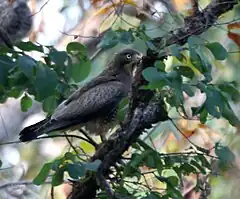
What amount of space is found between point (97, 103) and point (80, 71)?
3.12ft

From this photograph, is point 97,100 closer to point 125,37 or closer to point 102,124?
point 102,124

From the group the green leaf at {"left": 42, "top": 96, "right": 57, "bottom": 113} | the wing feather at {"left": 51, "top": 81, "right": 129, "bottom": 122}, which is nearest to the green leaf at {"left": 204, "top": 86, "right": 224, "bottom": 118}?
the green leaf at {"left": 42, "top": 96, "right": 57, "bottom": 113}

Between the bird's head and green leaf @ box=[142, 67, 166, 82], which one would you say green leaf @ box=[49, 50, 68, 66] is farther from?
the bird's head

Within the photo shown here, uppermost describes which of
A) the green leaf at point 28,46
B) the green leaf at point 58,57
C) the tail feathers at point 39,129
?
the green leaf at point 28,46

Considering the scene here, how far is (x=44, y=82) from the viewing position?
2318mm

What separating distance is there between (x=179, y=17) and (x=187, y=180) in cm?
202

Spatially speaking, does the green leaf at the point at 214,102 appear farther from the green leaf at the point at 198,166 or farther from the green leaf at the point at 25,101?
the green leaf at the point at 25,101

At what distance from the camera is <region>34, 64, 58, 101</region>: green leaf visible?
230cm

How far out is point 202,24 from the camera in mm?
2580

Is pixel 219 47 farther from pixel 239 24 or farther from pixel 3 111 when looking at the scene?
pixel 3 111

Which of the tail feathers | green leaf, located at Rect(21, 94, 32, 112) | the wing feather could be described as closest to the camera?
green leaf, located at Rect(21, 94, 32, 112)

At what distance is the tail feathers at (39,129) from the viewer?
10.2ft

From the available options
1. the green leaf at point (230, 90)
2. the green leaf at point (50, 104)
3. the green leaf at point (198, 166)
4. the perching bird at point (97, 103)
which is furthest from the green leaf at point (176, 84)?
the perching bird at point (97, 103)

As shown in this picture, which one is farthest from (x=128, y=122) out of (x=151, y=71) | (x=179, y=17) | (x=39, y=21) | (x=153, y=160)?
(x=39, y=21)
